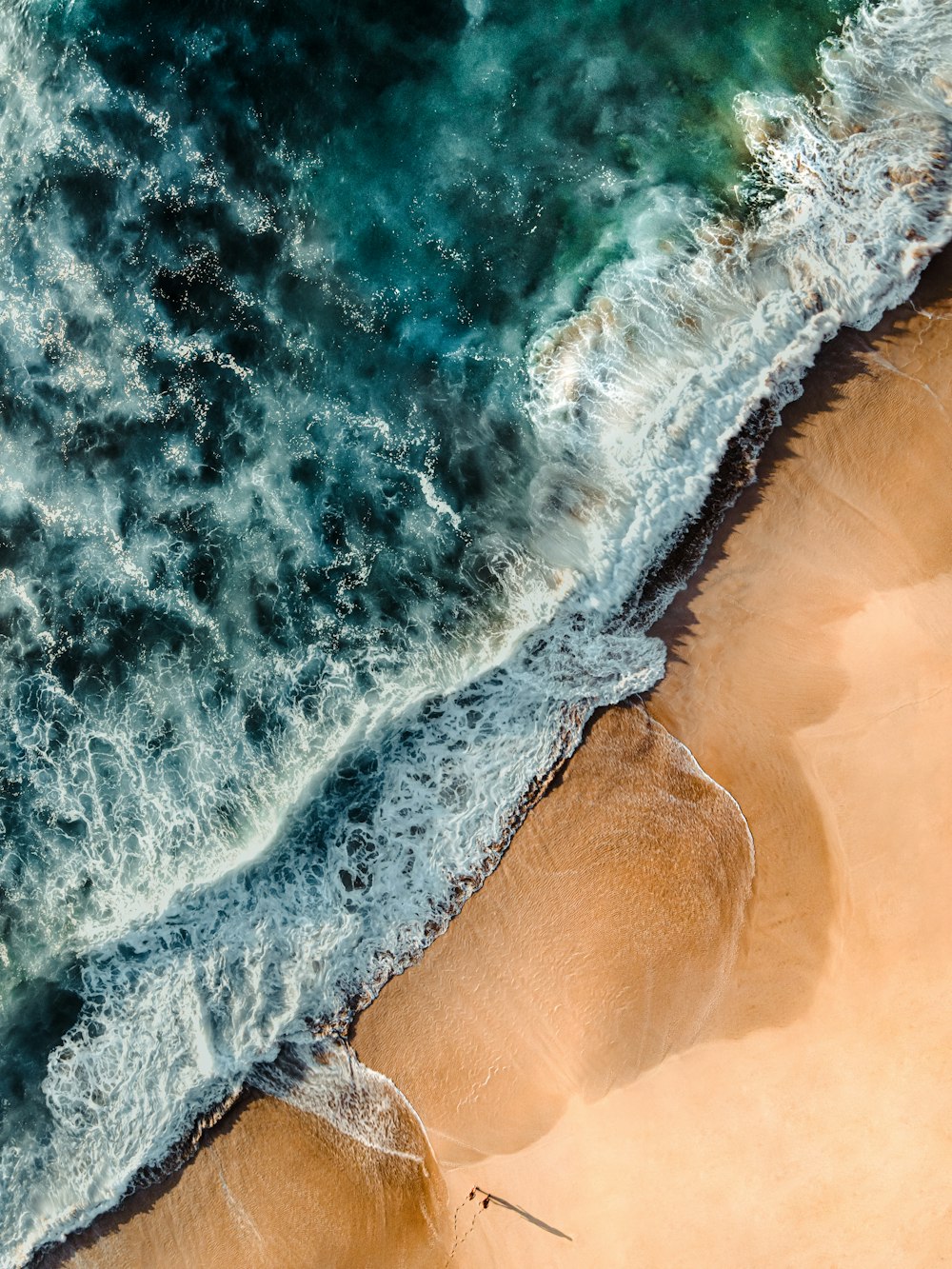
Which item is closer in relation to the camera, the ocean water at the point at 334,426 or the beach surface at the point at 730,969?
the beach surface at the point at 730,969

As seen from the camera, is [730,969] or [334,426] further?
[334,426]

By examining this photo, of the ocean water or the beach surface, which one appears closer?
the beach surface

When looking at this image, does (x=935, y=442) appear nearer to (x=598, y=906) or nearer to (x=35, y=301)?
(x=598, y=906)

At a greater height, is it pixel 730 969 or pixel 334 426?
pixel 334 426
